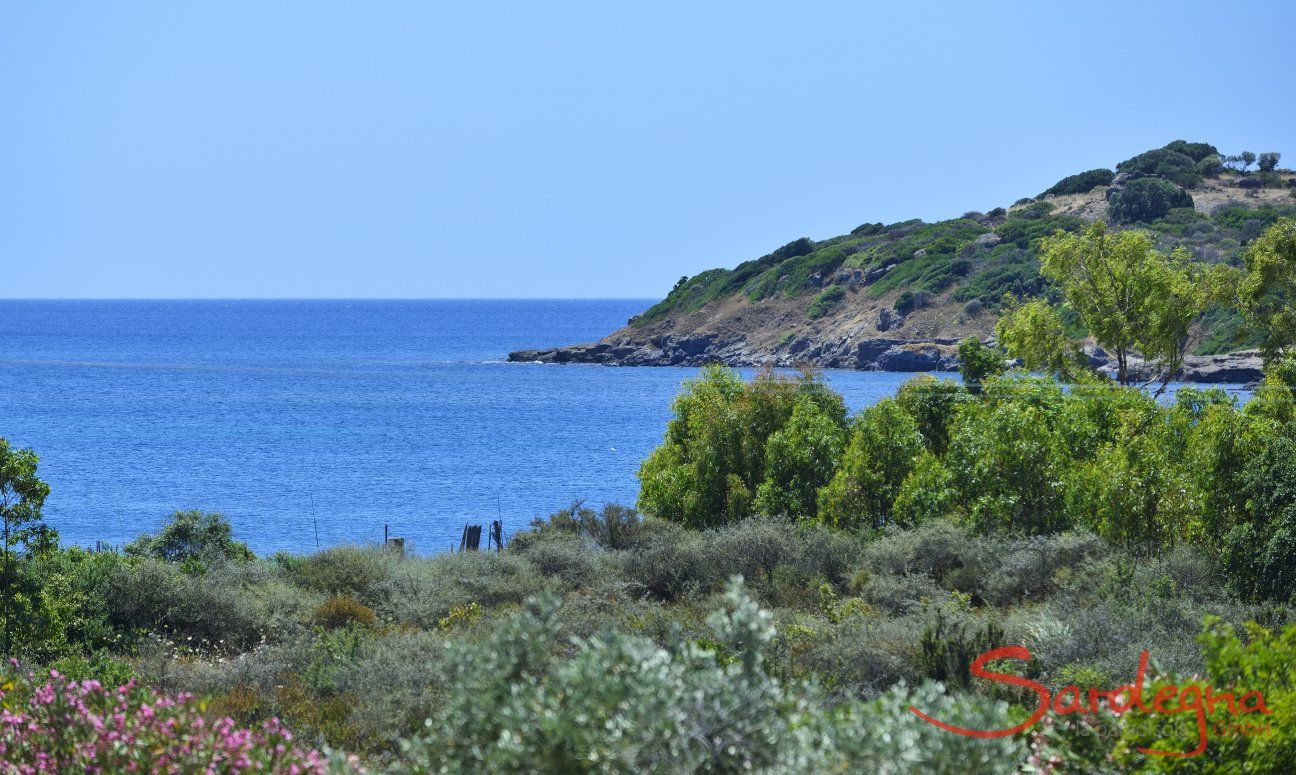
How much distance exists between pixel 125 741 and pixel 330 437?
63079 millimetres

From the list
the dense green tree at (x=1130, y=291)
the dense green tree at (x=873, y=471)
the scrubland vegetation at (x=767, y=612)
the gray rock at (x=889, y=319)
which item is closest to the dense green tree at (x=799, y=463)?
the scrubland vegetation at (x=767, y=612)

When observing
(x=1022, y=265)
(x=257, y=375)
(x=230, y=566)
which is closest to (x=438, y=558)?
(x=230, y=566)

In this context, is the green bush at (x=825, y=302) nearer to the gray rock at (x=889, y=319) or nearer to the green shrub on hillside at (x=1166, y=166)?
the gray rock at (x=889, y=319)

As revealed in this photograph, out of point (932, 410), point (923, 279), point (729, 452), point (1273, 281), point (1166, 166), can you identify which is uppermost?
point (1166, 166)

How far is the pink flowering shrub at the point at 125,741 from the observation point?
22.2 ft

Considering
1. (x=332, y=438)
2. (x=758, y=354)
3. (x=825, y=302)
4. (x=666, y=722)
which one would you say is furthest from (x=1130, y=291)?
(x=825, y=302)

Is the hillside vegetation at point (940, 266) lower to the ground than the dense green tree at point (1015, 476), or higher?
higher

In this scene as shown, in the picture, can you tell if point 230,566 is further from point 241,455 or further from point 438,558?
point 241,455

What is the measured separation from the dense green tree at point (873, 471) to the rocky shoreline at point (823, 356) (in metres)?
43.9

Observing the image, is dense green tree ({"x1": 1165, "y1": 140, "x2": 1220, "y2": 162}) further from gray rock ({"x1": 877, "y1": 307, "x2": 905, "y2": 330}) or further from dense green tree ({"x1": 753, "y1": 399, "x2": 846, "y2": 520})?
dense green tree ({"x1": 753, "y1": 399, "x2": 846, "y2": 520})

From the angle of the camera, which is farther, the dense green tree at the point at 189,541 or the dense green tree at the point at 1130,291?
the dense green tree at the point at 1130,291

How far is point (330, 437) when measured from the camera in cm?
6806

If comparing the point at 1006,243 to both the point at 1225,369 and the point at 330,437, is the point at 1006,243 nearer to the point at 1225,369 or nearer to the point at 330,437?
the point at 1225,369

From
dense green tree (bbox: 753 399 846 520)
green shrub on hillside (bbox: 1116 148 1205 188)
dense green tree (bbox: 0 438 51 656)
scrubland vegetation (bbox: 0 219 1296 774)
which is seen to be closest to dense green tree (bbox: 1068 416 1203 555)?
scrubland vegetation (bbox: 0 219 1296 774)
